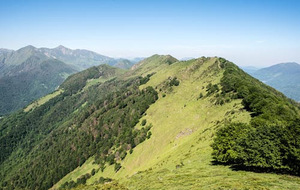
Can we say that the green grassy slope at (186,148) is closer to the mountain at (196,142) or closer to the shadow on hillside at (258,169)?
the mountain at (196,142)

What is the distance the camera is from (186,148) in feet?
236

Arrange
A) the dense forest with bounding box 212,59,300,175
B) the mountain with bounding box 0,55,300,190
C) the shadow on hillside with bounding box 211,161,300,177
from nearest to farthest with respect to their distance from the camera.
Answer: the dense forest with bounding box 212,59,300,175, the mountain with bounding box 0,55,300,190, the shadow on hillside with bounding box 211,161,300,177

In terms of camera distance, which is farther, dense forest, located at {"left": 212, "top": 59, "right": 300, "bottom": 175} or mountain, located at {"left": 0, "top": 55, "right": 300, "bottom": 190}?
mountain, located at {"left": 0, "top": 55, "right": 300, "bottom": 190}

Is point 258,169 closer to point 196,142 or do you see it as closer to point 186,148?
point 196,142

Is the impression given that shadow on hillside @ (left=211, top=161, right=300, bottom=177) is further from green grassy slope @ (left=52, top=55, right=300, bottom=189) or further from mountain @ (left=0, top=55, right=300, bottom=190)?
green grassy slope @ (left=52, top=55, right=300, bottom=189)

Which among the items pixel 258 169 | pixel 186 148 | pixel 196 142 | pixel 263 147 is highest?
pixel 263 147

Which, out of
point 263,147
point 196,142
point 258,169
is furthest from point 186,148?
point 263,147

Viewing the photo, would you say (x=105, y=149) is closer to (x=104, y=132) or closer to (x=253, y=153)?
(x=104, y=132)

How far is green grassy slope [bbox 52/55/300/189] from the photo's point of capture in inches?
1367

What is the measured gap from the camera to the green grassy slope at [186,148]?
34.7 meters

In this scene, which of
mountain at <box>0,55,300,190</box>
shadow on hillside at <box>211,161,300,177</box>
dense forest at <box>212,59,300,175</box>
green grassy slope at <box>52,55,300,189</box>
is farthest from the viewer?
shadow on hillside at <box>211,161,300,177</box>

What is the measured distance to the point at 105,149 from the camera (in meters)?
159

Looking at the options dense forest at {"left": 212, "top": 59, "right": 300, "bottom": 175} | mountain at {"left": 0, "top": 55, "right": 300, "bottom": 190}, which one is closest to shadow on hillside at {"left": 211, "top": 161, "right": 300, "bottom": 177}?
dense forest at {"left": 212, "top": 59, "right": 300, "bottom": 175}

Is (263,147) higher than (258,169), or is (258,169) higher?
(263,147)
